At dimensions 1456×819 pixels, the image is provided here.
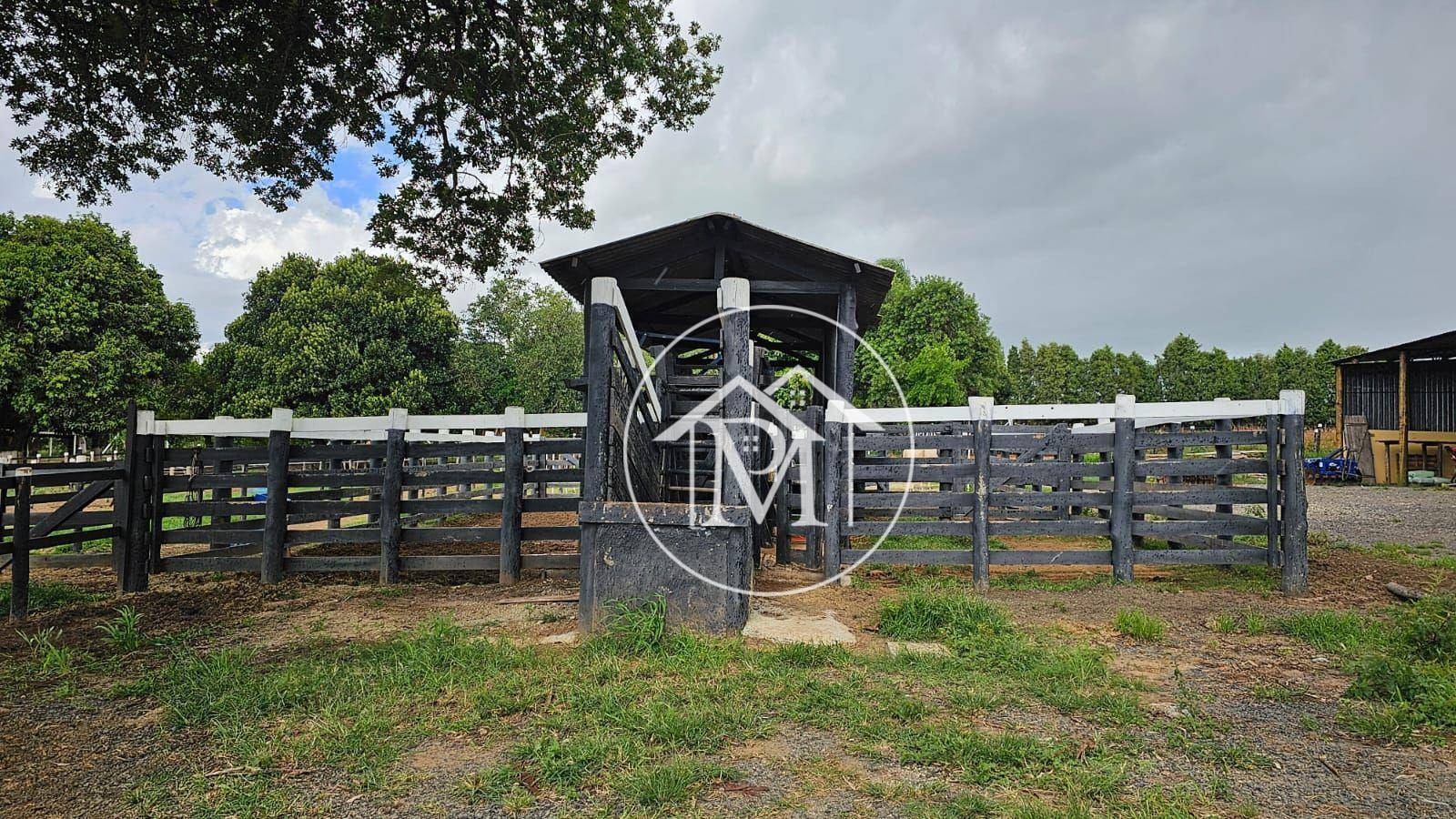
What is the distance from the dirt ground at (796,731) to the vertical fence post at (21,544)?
0.21 meters

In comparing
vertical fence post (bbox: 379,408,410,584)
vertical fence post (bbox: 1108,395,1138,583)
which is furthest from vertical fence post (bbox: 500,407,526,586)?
vertical fence post (bbox: 1108,395,1138,583)

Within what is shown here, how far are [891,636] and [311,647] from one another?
4162 millimetres

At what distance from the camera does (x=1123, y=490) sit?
6.85 m

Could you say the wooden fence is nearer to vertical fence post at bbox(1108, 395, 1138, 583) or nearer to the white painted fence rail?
the white painted fence rail

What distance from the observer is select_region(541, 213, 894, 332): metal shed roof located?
21.8 ft

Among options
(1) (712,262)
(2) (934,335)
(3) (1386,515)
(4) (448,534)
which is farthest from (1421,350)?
(4) (448,534)

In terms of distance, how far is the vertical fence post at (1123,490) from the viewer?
678 centimetres

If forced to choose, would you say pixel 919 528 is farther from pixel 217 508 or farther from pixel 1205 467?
pixel 217 508

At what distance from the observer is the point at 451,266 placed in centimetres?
910

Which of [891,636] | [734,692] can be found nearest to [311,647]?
[734,692]

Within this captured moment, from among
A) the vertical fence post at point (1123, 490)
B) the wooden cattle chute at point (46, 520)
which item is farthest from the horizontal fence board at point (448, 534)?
the vertical fence post at point (1123, 490)

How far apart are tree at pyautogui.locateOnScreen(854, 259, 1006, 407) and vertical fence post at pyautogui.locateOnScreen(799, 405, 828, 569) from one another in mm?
29558

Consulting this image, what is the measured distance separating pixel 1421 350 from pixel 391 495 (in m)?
27.8

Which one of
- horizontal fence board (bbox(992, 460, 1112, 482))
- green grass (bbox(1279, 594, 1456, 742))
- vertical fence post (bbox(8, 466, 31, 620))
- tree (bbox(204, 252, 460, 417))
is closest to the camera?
green grass (bbox(1279, 594, 1456, 742))
